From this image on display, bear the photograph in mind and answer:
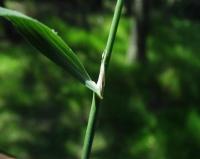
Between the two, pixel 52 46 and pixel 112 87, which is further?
pixel 112 87

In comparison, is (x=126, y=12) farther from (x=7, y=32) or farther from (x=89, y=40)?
(x=7, y=32)

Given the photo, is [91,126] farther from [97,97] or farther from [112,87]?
[112,87]

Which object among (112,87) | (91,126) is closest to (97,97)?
(91,126)

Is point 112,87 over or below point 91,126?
over

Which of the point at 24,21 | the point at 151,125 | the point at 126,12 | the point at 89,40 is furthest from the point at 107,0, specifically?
the point at 24,21

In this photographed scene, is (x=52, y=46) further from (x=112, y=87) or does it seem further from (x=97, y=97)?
(x=112, y=87)

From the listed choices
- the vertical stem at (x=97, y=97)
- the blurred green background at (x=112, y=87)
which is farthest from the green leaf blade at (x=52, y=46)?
the blurred green background at (x=112, y=87)
